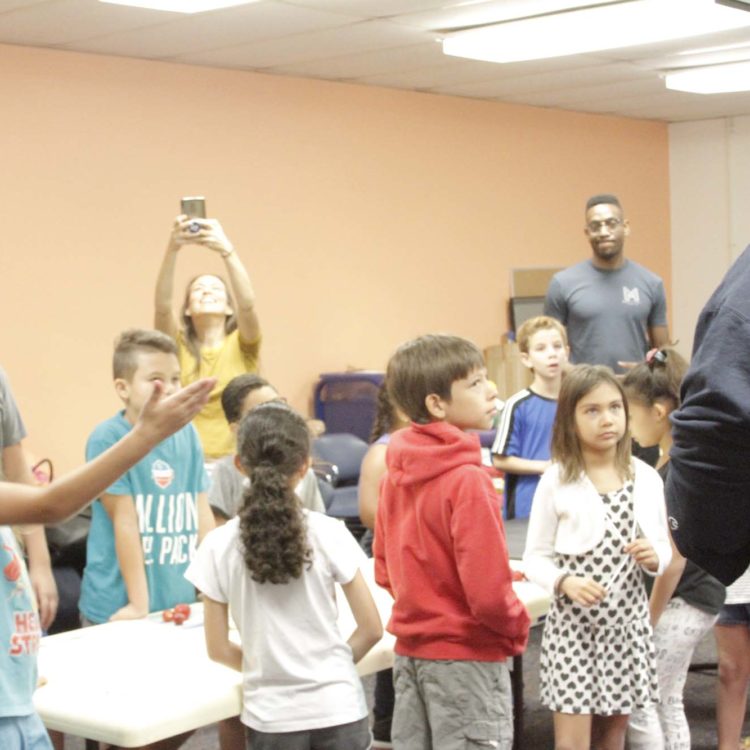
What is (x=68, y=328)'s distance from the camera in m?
6.59

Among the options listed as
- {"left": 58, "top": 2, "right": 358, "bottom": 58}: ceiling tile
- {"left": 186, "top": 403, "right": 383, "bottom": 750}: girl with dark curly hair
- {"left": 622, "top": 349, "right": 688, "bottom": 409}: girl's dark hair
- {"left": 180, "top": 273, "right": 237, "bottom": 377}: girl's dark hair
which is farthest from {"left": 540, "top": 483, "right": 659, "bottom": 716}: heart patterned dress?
{"left": 58, "top": 2, "right": 358, "bottom": 58}: ceiling tile

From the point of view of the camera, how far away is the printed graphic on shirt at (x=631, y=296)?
594 centimetres

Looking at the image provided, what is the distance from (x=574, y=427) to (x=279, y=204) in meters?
4.51

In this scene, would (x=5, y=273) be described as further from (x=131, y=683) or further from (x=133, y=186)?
(x=131, y=683)

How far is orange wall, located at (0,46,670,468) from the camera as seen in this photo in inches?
255

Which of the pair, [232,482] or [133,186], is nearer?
[232,482]

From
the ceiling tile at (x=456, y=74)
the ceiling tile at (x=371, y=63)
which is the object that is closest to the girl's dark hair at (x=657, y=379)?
the ceiling tile at (x=371, y=63)

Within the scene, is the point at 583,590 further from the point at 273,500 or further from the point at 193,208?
the point at 193,208

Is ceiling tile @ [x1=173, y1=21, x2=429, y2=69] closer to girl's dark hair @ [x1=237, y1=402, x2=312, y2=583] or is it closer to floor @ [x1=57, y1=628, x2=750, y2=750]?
floor @ [x1=57, y1=628, x2=750, y2=750]

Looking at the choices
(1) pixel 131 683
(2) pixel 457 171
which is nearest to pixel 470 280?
(2) pixel 457 171

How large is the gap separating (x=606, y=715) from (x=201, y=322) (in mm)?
2645

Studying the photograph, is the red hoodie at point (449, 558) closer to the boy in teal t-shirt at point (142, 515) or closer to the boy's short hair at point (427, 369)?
the boy's short hair at point (427, 369)

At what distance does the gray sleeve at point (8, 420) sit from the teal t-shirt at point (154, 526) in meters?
0.55

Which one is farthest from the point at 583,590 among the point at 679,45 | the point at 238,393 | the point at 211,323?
the point at 679,45
